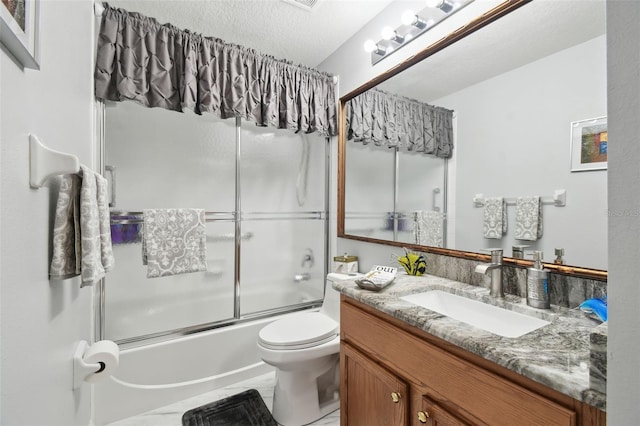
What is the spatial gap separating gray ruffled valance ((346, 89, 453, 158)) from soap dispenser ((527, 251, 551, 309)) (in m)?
0.64

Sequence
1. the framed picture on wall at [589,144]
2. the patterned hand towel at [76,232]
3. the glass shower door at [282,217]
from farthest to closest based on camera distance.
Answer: the glass shower door at [282,217] < the framed picture on wall at [589,144] < the patterned hand towel at [76,232]

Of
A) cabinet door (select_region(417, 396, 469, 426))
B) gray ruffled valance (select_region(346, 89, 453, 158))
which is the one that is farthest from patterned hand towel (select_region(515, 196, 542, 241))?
cabinet door (select_region(417, 396, 469, 426))

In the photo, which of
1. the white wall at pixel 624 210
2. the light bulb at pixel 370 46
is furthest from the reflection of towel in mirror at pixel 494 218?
the light bulb at pixel 370 46

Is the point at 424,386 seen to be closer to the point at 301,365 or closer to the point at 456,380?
the point at 456,380

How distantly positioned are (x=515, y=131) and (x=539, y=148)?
0.12 metres

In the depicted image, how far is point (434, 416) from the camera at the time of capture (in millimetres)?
826

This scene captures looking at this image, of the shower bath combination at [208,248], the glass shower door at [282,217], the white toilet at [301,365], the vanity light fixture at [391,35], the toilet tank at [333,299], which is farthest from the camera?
the glass shower door at [282,217]

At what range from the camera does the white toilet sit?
1.48m

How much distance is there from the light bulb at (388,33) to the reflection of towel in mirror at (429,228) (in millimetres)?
1052

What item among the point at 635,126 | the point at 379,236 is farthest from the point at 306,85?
the point at 635,126

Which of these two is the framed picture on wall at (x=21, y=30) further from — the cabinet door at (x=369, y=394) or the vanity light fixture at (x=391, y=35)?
the vanity light fixture at (x=391, y=35)

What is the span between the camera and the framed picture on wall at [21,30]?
436 mm

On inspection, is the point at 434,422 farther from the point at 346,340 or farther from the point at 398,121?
the point at 398,121

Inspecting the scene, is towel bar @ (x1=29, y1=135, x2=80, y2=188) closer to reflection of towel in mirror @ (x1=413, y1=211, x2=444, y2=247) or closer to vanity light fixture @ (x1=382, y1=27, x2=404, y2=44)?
reflection of towel in mirror @ (x1=413, y1=211, x2=444, y2=247)
